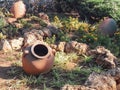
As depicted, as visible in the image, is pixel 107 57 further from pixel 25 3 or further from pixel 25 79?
pixel 25 3

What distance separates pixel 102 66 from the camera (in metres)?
6.26

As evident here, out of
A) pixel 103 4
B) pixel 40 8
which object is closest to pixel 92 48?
pixel 103 4

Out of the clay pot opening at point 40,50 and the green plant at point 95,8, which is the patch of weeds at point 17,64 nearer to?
the clay pot opening at point 40,50

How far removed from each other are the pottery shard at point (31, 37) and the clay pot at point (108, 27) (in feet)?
4.84

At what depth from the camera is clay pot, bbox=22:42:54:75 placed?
5.60 meters

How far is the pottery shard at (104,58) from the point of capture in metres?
6.12

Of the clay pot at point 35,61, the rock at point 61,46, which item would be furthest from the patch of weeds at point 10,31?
the clay pot at point 35,61

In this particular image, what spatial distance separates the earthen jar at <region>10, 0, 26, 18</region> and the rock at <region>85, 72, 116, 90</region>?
4241 millimetres

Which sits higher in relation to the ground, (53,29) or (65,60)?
(53,29)

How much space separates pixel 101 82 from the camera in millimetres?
4969

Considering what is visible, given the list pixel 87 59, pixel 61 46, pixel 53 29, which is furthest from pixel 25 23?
pixel 87 59

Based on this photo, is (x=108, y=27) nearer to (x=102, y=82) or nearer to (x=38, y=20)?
(x=38, y=20)

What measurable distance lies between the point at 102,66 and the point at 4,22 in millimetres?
2944

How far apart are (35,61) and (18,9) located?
3540 millimetres
